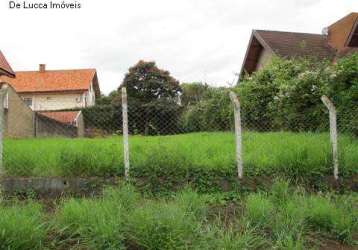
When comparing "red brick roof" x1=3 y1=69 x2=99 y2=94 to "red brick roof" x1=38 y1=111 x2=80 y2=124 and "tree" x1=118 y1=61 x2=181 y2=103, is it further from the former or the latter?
"red brick roof" x1=38 y1=111 x2=80 y2=124

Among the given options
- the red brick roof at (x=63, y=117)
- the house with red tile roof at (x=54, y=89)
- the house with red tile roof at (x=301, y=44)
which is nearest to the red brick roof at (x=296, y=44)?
the house with red tile roof at (x=301, y=44)

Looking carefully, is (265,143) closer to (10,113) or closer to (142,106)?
(142,106)

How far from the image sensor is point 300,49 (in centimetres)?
2102

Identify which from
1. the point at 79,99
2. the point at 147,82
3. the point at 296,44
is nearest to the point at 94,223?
the point at 296,44

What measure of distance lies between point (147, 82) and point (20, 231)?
31.6m

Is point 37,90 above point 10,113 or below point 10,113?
above

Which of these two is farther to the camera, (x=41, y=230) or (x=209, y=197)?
(x=209, y=197)

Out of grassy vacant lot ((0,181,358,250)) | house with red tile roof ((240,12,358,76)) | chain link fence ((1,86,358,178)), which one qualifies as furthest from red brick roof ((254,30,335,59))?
grassy vacant lot ((0,181,358,250))

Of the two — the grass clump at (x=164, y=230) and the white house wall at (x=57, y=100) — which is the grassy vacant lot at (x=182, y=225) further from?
the white house wall at (x=57, y=100)

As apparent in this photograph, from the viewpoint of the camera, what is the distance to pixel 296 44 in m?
21.7

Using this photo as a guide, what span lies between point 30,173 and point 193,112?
556cm

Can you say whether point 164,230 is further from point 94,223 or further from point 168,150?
point 168,150

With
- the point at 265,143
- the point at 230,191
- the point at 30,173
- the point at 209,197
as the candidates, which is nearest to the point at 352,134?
the point at 265,143

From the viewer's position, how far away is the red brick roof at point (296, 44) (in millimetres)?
20406
